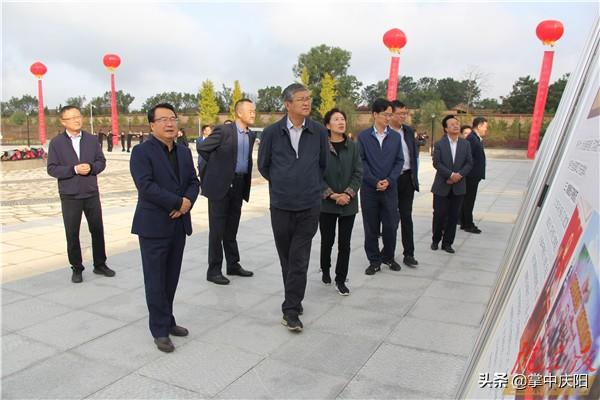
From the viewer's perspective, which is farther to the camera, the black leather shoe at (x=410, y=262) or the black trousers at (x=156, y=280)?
the black leather shoe at (x=410, y=262)

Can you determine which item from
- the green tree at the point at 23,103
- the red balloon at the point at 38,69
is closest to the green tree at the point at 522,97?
the red balloon at the point at 38,69

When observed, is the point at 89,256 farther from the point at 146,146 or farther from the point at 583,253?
the point at 583,253

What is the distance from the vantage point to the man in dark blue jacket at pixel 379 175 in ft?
15.0

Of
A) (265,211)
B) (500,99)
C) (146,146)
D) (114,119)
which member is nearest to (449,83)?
(500,99)

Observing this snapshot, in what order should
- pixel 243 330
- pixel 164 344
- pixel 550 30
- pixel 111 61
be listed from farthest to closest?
1. pixel 111 61
2. pixel 550 30
3. pixel 243 330
4. pixel 164 344

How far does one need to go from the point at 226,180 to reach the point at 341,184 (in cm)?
109

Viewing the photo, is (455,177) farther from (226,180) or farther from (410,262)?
(226,180)

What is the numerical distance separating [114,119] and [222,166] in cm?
3025

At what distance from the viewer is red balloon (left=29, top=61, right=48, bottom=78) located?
32125mm

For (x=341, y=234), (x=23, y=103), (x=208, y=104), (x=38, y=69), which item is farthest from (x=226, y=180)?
(x=23, y=103)

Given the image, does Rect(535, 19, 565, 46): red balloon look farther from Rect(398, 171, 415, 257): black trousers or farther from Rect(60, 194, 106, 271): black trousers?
Rect(60, 194, 106, 271): black trousers

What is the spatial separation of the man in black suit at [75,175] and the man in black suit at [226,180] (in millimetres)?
1083

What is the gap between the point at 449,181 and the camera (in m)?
5.44

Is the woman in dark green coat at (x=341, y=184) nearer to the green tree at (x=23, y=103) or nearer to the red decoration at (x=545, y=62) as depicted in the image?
the red decoration at (x=545, y=62)
